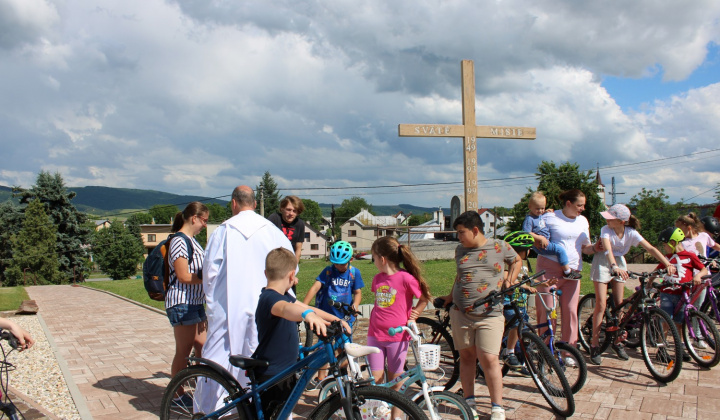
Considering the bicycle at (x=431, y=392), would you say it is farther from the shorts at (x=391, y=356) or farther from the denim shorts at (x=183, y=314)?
the denim shorts at (x=183, y=314)

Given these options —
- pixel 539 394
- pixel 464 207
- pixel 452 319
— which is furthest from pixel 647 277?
pixel 464 207

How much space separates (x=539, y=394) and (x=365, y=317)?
4.80m

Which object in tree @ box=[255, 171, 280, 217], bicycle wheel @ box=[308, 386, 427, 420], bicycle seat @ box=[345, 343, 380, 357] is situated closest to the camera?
bicycle wheel @ box=[308, 386, 427, 420]

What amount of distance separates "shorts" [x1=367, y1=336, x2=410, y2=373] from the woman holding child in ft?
6.93

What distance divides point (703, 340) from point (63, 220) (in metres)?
50.7

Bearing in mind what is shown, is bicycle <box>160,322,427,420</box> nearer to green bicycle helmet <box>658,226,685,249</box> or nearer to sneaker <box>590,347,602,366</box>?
sneaker <box>590,347,602,366</box>

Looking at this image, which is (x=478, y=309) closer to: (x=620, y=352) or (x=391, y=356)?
(x=391, y=356)

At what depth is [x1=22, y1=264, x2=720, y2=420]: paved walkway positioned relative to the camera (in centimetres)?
438

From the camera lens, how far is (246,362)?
300cm

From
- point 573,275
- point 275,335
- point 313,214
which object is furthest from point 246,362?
point 313,214

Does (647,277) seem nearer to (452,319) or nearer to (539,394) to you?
(539,394)

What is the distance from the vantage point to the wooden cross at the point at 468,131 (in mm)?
9047

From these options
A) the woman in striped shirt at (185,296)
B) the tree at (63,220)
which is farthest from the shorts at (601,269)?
the tree at (63,220)

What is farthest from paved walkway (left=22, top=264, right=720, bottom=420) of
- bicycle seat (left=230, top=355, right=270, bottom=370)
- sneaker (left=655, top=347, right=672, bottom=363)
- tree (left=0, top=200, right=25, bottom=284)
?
tree (left=0, top=200, right=25, bottom=284)
